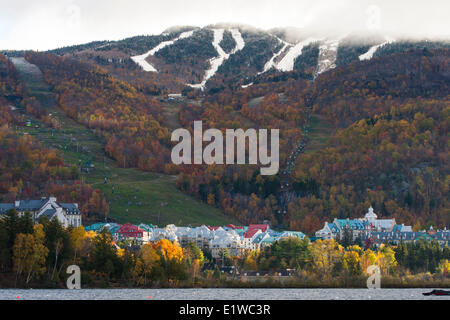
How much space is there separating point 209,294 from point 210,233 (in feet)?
235

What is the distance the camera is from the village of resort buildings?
164m

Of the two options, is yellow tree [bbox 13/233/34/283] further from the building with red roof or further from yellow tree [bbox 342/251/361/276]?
the building with red roof

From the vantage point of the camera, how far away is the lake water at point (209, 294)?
9338cm

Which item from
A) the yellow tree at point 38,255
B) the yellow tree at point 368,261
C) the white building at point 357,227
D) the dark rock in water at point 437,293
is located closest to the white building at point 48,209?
the white building at point 357,227

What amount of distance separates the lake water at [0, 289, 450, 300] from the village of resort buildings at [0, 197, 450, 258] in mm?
47019

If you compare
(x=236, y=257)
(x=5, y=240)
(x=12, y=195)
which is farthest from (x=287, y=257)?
(x=12, y=195)

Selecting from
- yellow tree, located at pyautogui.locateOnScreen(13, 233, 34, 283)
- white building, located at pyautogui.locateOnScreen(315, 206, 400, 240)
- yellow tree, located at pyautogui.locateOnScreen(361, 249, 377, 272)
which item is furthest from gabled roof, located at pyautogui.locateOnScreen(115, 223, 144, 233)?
yellow tree, located at pyautogui.locateOnScreen(13, 233, 34, 283)

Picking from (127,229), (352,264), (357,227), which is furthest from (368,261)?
(357,227)

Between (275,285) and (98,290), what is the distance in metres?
26.8

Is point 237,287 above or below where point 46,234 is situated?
below

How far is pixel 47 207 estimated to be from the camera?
174125 mm

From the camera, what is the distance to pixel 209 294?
336ft

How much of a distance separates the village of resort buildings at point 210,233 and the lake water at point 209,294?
47.0 metres
